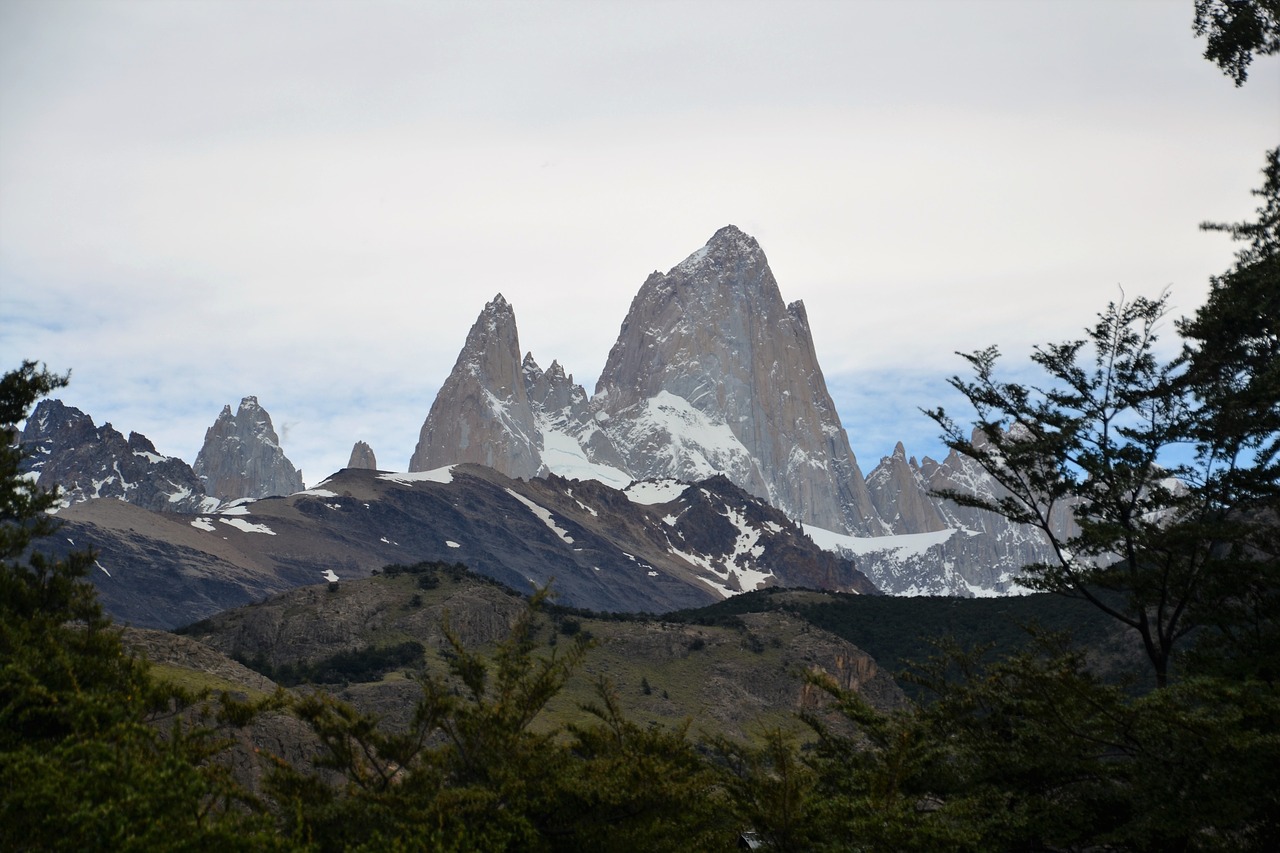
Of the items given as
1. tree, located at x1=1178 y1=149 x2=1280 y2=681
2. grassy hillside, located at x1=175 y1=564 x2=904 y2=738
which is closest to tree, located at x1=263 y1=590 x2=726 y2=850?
tree, located at x1=1178 y1=149 x2=1280 y2=681

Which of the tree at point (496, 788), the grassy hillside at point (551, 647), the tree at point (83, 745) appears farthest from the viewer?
the grassy hillside at point (551, 647)

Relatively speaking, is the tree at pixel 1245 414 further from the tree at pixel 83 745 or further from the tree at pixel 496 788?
the tree at pixel 83 745

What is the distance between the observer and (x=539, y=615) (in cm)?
13912

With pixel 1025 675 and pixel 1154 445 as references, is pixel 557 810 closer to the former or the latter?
pixel 1025 675

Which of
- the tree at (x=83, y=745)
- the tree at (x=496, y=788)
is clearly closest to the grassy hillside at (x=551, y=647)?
the tree at (x=83, y=745)

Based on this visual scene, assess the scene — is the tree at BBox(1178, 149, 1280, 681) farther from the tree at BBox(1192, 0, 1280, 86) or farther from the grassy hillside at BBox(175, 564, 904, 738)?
the grassy hillside at BBox(175, 564, 904, 738)

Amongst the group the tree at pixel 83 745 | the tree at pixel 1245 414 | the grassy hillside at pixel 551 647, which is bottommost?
the grassy hillside at pixel 551 647

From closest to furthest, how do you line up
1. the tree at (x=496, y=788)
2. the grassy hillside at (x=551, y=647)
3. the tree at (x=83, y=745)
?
1. the tree at (x=83, y=745)
2. the tree at (x=496, y=788)
3. the grassy hillside at (x=551, y=647)

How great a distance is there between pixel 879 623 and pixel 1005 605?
23.6 meters

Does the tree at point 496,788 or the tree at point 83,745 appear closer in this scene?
the tree at point 83,745

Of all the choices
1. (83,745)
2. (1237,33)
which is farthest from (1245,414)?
(83,745)

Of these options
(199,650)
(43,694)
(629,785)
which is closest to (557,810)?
(629,785)

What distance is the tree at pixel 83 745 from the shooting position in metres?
16.8

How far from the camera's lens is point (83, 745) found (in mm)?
19203
